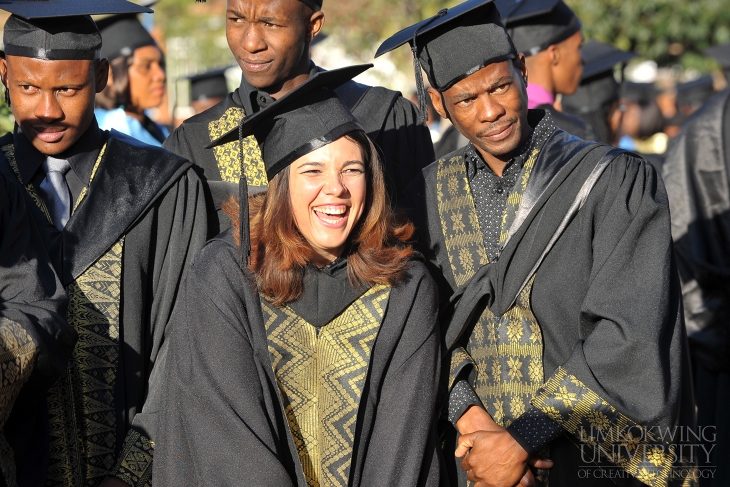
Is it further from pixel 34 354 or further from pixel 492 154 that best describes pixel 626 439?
pixel 34 354

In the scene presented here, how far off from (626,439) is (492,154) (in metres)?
1.17

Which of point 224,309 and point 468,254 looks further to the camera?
point 468,254

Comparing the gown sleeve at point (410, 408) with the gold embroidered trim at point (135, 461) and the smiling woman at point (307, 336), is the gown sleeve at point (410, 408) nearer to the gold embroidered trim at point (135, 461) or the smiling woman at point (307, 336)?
the smiling woman at point (307, 336)

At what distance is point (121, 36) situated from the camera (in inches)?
267

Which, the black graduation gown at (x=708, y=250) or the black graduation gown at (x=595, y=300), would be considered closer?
the black graduation gown at (x=595, y=300)

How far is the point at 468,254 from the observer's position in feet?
12.2

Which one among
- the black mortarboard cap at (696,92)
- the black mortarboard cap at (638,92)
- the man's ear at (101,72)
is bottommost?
the black mortarboard cap at (696,92)

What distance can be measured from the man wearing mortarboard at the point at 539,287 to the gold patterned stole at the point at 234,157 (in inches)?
31.7

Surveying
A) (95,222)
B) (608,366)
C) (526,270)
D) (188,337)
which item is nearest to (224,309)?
(188,337)

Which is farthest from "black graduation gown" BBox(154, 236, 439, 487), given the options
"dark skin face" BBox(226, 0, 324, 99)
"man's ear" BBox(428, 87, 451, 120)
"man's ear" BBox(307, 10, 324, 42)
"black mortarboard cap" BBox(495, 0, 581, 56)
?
"black mortarboard cap" BBox(495, 0, 581, 56)

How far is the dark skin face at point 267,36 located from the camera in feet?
13.7

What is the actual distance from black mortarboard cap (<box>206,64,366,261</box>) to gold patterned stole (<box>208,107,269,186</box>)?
0.68m

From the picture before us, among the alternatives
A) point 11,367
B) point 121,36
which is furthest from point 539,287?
point 121,36

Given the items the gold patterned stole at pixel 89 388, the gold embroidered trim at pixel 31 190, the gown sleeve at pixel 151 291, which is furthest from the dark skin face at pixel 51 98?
the gown sleeve at pixel 151 291
